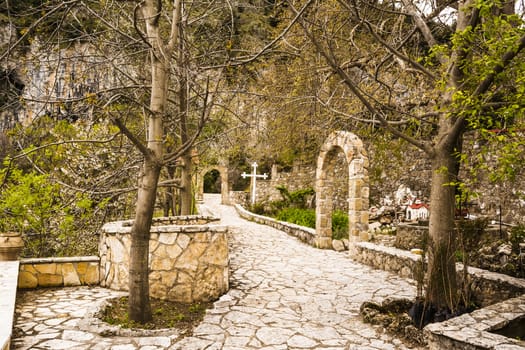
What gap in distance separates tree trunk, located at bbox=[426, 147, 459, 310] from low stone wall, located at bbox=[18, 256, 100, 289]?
480 cm

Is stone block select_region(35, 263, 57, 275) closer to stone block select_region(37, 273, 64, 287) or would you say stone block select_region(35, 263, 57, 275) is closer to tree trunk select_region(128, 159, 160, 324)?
stone block select_region(37, 273, 64, 287)

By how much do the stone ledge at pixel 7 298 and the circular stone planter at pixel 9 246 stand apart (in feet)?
0.41

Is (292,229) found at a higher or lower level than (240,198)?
lower

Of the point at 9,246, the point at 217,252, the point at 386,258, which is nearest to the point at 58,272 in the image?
the point at 9,246

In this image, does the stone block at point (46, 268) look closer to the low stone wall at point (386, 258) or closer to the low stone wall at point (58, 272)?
the low stone wall at point (58, 272)

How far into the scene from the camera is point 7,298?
12.8ft

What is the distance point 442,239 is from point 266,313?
231 cm

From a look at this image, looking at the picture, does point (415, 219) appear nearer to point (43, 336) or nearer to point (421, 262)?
point (421, 262)

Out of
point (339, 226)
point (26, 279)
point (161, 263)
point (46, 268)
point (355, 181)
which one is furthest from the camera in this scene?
point (339, 226)

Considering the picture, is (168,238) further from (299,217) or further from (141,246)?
(299,217)

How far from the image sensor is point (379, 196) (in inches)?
581

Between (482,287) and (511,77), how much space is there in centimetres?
281

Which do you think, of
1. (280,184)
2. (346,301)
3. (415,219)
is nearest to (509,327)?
(346,301)

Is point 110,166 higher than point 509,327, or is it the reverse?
point 110,166
